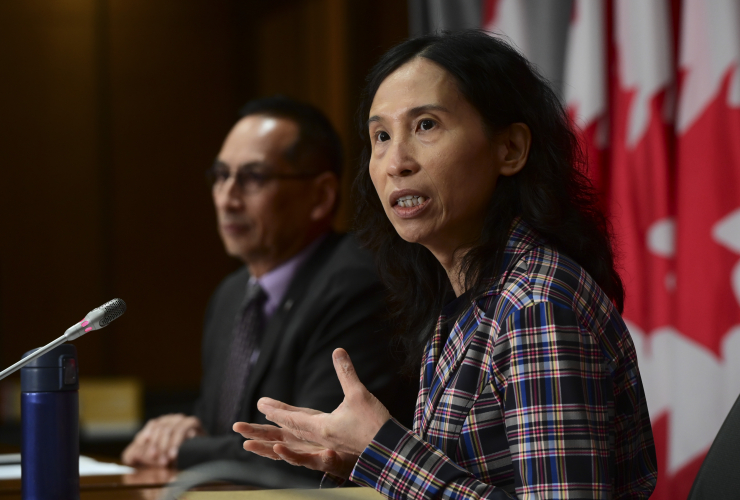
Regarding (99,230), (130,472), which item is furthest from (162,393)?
(130,472)

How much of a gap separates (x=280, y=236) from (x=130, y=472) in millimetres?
814

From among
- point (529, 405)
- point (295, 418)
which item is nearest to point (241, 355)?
point (295, 418)

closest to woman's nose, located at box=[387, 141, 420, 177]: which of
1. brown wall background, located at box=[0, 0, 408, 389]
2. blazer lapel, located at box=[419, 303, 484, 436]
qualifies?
blazer lapel, located at box=[419, 303, 484, 436]

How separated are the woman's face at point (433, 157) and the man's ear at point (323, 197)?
110cm

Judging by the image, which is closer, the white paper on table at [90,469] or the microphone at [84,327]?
the microphone at [84,327]

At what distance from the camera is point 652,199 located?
2.06 m

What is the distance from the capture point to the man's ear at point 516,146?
3.70 ft

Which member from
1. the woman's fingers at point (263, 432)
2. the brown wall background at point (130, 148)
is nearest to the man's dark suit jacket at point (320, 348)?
the woman's fingers at point (263, 432)

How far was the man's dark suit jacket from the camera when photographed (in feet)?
5.77

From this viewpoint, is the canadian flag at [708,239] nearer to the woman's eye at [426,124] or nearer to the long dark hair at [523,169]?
the long dark hair at [523,169]

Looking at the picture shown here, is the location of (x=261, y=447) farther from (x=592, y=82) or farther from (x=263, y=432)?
(x=592, y=82)

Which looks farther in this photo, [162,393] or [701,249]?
[162,393]

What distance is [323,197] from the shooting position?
7.38 feet

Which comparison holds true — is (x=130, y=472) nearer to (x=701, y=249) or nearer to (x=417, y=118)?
(x=417, y=118)
